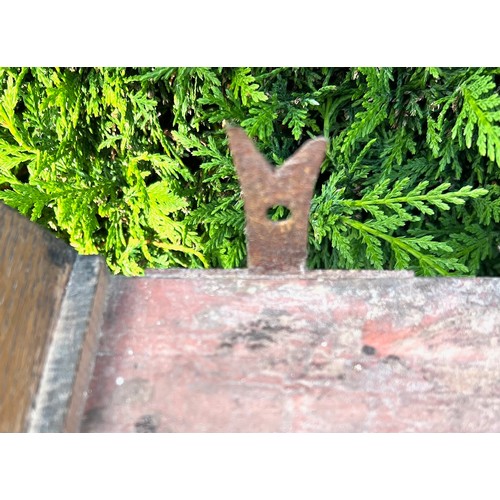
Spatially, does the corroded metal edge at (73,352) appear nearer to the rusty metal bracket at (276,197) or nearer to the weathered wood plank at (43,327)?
the weathered wood plank at (43,327)

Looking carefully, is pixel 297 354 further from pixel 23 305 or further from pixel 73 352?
pixel 23 305

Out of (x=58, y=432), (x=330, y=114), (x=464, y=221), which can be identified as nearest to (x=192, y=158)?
(x=330, y=114)

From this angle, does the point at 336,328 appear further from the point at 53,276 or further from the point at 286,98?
the point at 286,98

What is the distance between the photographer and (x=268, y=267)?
1.21 meters

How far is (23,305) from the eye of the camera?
3.26 ft

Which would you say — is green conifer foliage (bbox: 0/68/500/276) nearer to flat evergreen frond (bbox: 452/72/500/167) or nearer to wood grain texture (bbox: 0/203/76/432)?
flat evergreen frond (bbox: 452/72/500/167)

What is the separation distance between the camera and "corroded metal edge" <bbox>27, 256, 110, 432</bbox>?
0.93 m

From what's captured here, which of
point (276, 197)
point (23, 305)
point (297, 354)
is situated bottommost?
point (297, 354)

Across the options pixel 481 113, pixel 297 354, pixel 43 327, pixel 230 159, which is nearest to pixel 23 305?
pixel 43 327

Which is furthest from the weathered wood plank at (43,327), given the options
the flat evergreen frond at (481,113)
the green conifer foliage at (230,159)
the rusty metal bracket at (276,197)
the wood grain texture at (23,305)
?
the flat evergreen frond at (481,113)

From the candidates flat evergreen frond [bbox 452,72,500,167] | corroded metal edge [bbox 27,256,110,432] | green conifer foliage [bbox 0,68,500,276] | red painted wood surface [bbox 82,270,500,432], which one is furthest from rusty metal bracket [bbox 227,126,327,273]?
flat evergreen frond [bbox 452,72,500,167]

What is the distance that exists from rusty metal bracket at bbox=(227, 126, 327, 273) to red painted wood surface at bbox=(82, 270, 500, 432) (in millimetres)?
49

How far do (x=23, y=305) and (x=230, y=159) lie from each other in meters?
1.41

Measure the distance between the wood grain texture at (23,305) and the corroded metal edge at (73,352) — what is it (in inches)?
0.7
